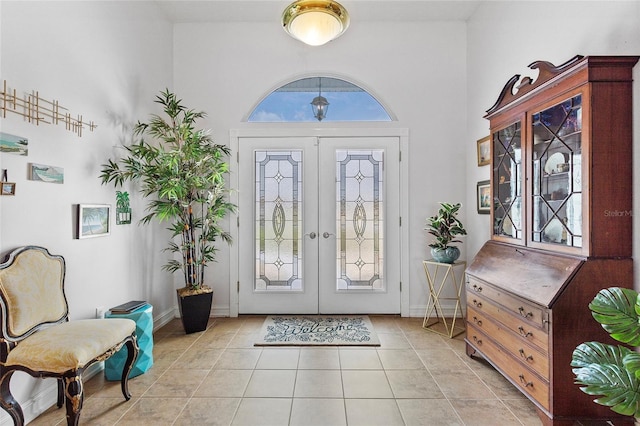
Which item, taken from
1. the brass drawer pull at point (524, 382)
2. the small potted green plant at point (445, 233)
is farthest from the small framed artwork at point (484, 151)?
the brass drawer pull at point (524, 382)

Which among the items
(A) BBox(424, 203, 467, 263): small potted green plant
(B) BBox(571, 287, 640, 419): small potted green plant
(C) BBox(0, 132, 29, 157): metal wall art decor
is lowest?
(B) BBox(571, 287, 640, 419): small potted green plant

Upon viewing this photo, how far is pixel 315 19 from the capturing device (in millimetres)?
2494

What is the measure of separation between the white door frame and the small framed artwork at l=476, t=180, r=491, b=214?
2.56 ft

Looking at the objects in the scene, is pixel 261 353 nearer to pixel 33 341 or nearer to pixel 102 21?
pixel 33 341

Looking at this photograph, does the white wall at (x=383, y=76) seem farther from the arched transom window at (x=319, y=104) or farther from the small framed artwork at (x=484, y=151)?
the small framed artwork at (x=484, y=151)

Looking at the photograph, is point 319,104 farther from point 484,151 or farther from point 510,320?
point 510,320

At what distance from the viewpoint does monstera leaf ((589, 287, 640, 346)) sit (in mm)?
1376

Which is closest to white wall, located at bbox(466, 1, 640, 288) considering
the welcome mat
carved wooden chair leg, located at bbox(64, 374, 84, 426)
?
the welcome mat

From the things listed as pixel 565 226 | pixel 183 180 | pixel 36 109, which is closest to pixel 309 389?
pixel 565 226

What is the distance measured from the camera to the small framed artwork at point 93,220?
2.52 meters

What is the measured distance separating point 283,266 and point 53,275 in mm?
2291

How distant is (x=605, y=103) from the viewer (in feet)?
5.93

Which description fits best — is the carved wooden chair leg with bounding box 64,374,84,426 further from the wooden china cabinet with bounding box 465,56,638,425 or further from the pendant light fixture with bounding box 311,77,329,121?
the pendant light fixture with bounding box 311,77,329,121

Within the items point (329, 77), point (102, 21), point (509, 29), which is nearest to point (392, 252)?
point (329, 77)
